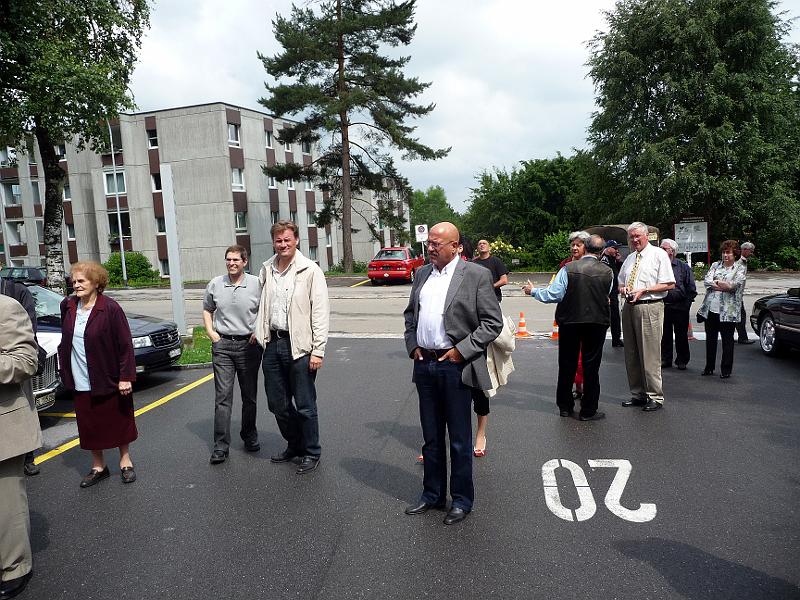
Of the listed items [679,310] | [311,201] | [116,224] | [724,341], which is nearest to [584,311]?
[724,341]

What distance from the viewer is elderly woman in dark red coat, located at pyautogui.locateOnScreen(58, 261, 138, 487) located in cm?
464

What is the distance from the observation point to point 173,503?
4461mm

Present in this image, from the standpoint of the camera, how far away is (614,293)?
9.58 meters

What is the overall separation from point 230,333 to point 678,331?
257 inches

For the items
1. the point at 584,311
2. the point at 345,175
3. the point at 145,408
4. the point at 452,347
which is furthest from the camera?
the point at 345,175

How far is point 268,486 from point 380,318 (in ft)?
39.0

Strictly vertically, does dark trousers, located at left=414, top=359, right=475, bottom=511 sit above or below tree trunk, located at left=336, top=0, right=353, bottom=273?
below

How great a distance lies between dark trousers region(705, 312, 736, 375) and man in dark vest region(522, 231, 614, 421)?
279cm

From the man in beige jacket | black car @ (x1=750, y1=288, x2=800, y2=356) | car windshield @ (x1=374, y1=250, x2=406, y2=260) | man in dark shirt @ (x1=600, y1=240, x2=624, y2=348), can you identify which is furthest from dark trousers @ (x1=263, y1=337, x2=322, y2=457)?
car windshield @ (x1=374, y1=250, x2=406, y2=260)

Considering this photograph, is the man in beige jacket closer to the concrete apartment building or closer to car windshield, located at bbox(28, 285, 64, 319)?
car windshield, located at bbox(28, 285, 64, 319)

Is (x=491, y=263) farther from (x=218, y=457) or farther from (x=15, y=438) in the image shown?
(x=15, y=438)

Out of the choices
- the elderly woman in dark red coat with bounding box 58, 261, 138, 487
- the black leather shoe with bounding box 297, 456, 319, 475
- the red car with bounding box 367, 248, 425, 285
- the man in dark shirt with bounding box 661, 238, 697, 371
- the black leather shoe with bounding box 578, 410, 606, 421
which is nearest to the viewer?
the elderly woman in dark red coat with bounding box 58, 261, 138, 487

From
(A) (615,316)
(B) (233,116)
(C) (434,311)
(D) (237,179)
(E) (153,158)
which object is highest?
(B) (233,116)

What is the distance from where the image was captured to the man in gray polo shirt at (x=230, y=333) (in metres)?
5.29
